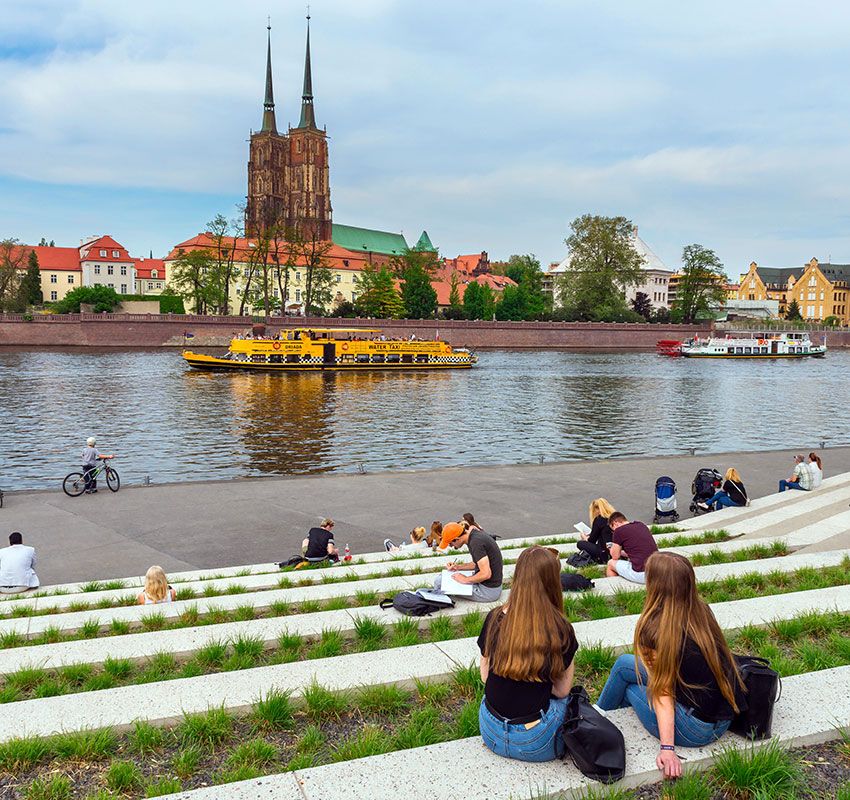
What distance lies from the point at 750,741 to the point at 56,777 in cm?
417

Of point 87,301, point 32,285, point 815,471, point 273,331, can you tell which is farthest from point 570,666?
point 32,285

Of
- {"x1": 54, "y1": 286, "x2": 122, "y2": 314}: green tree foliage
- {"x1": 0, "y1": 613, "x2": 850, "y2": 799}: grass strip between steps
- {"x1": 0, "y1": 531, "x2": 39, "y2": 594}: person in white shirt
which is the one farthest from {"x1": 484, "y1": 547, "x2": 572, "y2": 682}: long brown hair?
{"x1": 54, "y1": 286, "x2": 122, "y2": 314}: green tree foliage

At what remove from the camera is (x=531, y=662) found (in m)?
4.50

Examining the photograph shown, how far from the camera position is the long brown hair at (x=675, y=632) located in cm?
451

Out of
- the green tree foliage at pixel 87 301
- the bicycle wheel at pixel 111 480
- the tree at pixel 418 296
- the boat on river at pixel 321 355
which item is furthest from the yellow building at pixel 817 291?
the bicycle wheel at pixel 111 480

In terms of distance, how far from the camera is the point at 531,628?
14.9 feet

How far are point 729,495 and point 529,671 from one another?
12.9 metres

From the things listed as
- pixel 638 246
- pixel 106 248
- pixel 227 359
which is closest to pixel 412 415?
pixel 227 359

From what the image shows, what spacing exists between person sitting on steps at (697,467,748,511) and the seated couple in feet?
40.0

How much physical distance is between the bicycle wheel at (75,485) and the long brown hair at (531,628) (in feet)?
54.6

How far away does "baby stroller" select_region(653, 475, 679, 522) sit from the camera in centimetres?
1580

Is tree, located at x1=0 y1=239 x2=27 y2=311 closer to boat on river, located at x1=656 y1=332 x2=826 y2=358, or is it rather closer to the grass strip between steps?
boat on river, located at x1=656 y1=332 x2=826 y2=358

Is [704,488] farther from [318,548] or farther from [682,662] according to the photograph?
[682,662]

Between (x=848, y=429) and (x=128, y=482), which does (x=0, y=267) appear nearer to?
(x=128, y=482)
